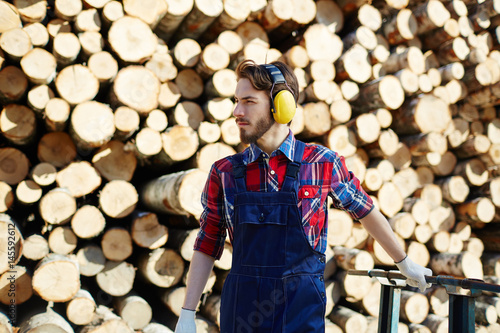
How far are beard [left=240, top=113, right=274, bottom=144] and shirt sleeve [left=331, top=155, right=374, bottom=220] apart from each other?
277 millimetres

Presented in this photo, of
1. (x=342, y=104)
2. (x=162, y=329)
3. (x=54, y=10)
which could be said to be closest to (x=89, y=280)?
(x=162, y=329)

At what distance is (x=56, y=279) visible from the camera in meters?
2.55

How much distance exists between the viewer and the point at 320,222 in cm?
142

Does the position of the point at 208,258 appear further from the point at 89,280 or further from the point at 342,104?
the point at 342,104

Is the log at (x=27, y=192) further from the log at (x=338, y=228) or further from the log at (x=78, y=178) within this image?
the log at (x=338, y=228)

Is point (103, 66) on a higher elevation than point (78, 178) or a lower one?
higher

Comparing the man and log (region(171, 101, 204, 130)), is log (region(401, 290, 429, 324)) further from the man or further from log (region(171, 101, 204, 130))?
log (region(171, 101, 204, 130))

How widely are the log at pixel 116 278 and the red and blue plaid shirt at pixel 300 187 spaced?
160 centimetres

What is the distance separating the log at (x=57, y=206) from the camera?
2.69 metres

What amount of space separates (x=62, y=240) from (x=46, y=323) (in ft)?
1.84

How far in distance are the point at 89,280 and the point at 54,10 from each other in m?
2.05

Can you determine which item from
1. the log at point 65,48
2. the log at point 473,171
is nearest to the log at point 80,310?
the log at point 65,48

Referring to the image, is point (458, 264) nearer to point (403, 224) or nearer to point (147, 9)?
point (403, 224)

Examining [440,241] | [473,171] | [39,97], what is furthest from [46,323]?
[473,171]
